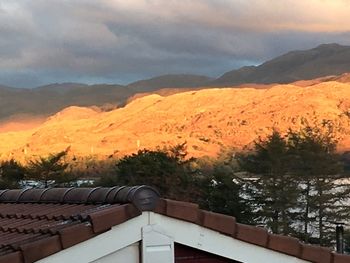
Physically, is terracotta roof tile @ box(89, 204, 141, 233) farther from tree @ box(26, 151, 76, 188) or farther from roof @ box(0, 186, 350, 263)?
tree @ box(26, 151, 76, 188)

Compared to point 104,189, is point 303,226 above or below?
below

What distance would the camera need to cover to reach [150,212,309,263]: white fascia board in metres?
5.08

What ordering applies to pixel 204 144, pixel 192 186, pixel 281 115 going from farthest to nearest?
pixel 281 115
pixel 204 144
pixel 192 186

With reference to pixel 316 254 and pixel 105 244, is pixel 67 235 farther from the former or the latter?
pixel 316 254

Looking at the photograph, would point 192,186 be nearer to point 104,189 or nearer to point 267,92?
point 104,189

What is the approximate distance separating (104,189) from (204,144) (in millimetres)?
84419

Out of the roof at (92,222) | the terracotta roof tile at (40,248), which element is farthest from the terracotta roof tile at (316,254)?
the terracotta roof tile at (40,248)

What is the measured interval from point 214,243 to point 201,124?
353 feet

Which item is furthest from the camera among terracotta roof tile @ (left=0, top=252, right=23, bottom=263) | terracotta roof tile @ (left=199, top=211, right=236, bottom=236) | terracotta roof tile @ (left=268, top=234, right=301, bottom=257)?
terracotta roof tile @ (left=268, top=234, right=301, bottom=257)

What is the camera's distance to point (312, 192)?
132 ft

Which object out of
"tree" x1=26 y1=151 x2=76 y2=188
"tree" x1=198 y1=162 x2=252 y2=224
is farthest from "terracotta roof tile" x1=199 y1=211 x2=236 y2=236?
"tree" x1=26 y1=151 x2=76 y2=188

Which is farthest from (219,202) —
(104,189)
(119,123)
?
(119,123)

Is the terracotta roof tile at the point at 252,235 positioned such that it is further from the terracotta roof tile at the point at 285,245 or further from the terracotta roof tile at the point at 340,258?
the terracotta roof tile at the point at 340,258

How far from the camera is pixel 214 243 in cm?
531
